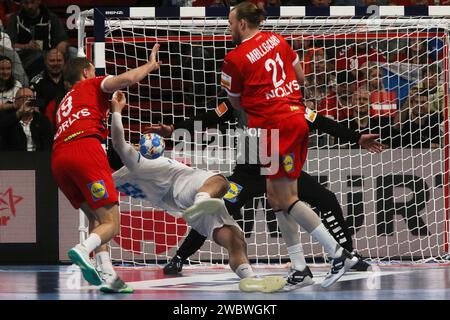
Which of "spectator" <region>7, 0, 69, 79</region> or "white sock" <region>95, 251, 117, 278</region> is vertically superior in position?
"spectator" <region>7, 0, 69, 79</region>

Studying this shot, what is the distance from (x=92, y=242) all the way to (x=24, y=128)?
426 centimetres

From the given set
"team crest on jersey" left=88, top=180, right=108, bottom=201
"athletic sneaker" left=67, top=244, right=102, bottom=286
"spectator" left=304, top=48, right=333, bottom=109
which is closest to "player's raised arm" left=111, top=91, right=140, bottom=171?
"team crest on jersey" left=88, top=180, right=108, bottom=201

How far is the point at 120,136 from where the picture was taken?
8375mm

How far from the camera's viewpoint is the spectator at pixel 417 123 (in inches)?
448

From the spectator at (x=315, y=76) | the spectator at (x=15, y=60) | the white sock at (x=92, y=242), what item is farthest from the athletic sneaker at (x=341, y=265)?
the spectator at (x=15, y=60)

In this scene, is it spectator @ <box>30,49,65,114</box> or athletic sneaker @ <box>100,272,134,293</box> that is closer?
athletic sneaker @ <box>100,272,134,293</box>

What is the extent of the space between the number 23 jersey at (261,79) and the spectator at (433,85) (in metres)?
3.67

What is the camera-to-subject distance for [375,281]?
9.01 m

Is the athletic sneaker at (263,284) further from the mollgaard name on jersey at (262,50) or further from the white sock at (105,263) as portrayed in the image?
the mollgaard name on jersey at (262,50)

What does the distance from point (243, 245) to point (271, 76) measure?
52.8 inches

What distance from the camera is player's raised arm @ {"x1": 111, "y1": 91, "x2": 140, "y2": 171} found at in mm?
8250

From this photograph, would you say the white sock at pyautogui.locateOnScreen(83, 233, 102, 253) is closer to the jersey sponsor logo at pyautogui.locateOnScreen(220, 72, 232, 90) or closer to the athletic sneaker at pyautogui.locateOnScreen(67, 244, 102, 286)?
the athletic sneaker at pyautogui.locateOnScreen(67, 244, 102, 286)

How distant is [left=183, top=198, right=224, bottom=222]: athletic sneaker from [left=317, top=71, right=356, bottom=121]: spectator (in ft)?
13.0

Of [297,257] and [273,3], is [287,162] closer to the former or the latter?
[297,257]
